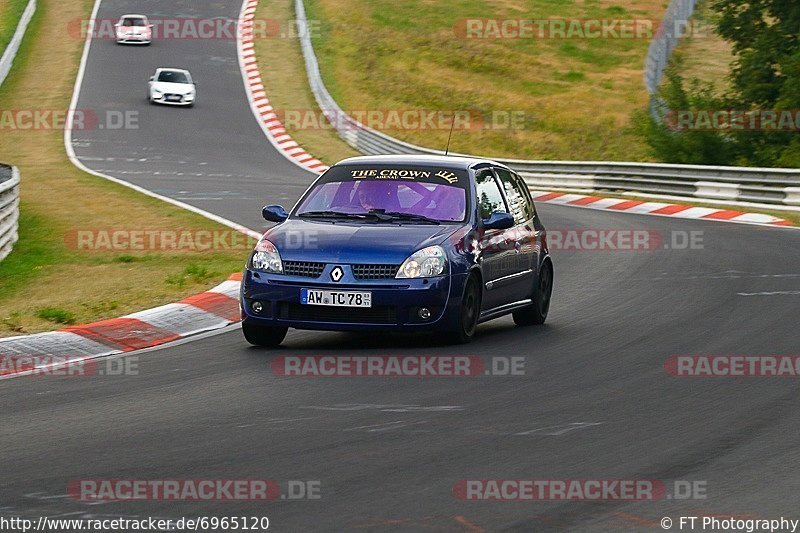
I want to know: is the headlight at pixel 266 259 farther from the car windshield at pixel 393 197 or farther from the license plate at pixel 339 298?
the car windshield at pixel 393 197

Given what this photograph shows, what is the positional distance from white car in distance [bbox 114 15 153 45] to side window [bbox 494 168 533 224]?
44.3 meters

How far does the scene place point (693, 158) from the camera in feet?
116

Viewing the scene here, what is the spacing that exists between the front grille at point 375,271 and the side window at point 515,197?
7.26 feet

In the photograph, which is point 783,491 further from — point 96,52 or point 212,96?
point 96,52

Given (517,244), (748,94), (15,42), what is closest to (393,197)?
(517,244)

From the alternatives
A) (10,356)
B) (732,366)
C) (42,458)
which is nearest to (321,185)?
(10,356)

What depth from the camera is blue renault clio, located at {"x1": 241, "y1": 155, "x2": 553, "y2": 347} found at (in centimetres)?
1109

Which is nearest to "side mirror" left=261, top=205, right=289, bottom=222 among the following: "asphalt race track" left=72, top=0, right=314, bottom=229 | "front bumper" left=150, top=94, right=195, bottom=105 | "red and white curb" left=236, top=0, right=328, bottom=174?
"asphalt race track" left=72, top=0, right=314, bottom=229

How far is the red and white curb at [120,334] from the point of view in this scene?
10.9 metres

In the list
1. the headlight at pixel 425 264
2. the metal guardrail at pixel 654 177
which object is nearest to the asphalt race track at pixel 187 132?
the metal guardrail at pixel 654 177

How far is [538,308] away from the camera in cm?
1318

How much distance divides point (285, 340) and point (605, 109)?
38.7 meters

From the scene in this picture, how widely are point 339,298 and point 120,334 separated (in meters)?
2.10

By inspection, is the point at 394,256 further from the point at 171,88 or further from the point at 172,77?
the point at 172,77
